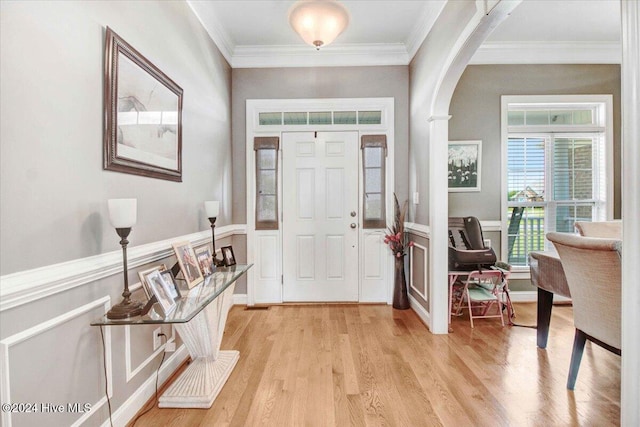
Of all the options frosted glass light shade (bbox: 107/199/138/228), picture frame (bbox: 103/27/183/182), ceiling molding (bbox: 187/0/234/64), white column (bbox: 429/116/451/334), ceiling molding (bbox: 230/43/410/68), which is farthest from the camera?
ceiling molding (bbox: 230/43/410/68)

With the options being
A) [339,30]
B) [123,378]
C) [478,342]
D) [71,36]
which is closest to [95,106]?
[71,36]

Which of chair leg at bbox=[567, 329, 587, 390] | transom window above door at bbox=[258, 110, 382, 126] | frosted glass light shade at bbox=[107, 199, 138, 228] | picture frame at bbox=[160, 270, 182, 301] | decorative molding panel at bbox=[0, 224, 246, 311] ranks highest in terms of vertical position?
transom window above door at bbox=[258, 110, 382, 126]

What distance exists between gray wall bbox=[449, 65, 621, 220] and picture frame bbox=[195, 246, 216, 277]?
2.95m

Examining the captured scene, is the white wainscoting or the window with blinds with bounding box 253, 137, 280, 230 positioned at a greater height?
the window with blinds with bounding box 253, 137, 280, 230

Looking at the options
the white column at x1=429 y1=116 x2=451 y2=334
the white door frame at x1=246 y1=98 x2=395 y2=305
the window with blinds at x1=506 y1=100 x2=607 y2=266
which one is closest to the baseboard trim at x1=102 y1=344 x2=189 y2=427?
the white door frame at x1=246 y1=98 x2=395 y2=305

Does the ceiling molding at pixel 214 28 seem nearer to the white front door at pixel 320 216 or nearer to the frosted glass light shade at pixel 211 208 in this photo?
the white front door at pixel 320 216

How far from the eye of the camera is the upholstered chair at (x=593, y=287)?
163cm

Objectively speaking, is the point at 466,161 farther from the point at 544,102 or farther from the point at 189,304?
the point at 189,304

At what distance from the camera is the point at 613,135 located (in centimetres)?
367

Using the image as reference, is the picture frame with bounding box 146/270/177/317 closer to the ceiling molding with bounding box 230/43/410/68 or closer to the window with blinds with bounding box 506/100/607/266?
the ceiling molding with bounding box 230/43/410/68

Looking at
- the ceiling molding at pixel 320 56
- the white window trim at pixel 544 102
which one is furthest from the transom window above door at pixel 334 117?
the white window trim at pixel 544 102

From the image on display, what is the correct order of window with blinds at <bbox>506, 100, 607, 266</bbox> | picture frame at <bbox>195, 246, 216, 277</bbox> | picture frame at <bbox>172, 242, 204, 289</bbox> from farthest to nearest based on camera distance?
window with blinds at <bbox>506, 100, 607, 266</bbox> → picture frame at <bbox>195, 246, 216, 277</bbox> → picture frame at <bbox>172, 242, 204, 289</bbox>

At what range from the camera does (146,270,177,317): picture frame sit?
1.57 m

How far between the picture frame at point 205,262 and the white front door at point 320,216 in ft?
4.58
